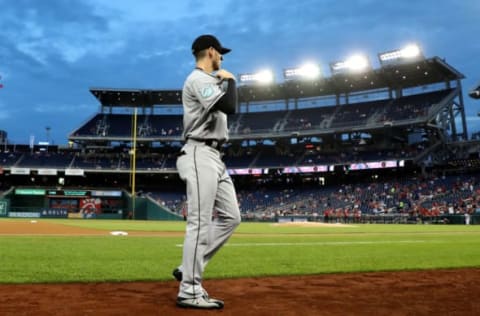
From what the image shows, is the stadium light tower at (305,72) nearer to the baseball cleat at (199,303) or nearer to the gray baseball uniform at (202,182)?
the gray baseball uniform at (202,182)

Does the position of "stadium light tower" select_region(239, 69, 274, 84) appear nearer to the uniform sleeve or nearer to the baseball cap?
the baseball cap

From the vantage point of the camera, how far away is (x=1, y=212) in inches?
1620

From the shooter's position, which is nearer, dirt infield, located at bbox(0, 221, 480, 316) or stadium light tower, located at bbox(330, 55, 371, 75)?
dirt infield, located at bbox(0, 221, 480, 316)

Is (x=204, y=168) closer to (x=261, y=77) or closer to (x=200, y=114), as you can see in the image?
(x=200, y=114)

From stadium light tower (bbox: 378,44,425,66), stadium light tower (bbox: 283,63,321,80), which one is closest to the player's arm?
stadium light tower (bbox: 378,44,425,66)

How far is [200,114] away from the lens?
11.3ft

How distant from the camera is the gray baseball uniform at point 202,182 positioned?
10.7 ft

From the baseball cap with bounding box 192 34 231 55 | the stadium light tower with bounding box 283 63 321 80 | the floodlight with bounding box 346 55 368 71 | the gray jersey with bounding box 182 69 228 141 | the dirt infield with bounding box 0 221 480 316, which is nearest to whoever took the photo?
the dirt infield with bounding box 0 221 480 316

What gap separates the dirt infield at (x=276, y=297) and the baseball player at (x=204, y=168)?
0.32m

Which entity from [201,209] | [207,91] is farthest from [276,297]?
[207,91]

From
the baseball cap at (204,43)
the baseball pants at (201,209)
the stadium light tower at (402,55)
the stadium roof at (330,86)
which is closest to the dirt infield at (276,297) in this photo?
the baseball pants at (201,209)

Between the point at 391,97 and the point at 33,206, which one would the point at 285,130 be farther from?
the point at 33,206

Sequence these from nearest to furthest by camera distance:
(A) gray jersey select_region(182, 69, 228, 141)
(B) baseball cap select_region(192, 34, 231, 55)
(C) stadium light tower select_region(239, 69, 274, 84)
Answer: (A) gray jersey select_region(182, 69, 228, 141) < (B) baseball cap select_region(192, 34, 231, 55) < (C) stadium light tower select_region(239, 69, 274, 84)

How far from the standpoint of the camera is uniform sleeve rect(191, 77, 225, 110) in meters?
3.27
